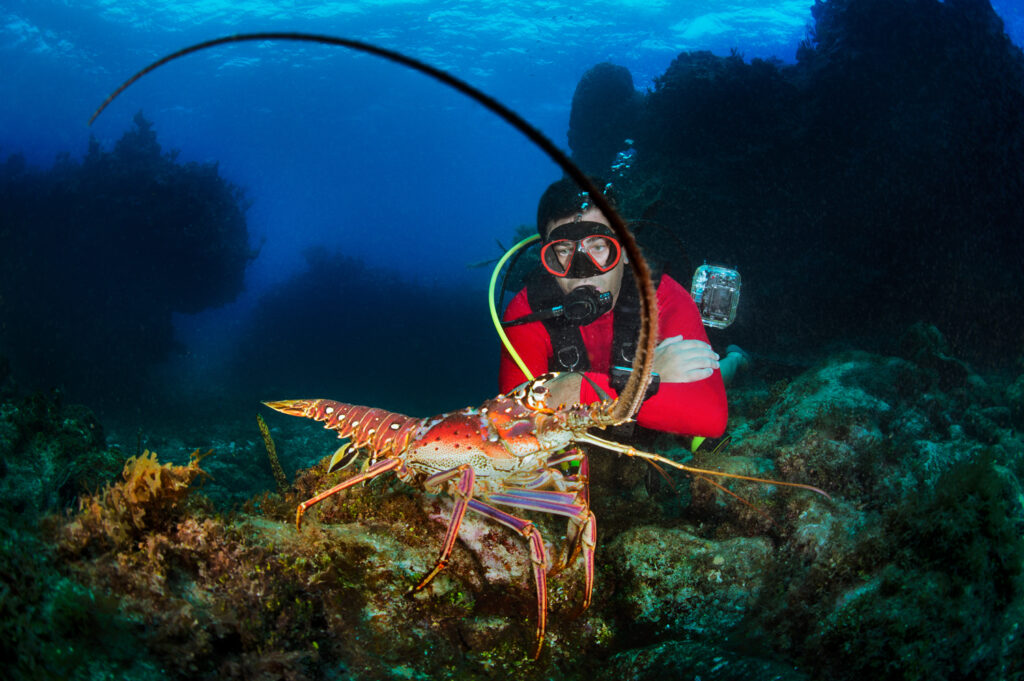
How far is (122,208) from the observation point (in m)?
13.9

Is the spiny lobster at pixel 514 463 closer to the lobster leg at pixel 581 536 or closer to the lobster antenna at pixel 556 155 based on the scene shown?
the lobster leg at pixel 581 536

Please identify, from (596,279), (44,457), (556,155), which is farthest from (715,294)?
(44,457)

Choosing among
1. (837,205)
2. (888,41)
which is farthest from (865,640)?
(888,41)

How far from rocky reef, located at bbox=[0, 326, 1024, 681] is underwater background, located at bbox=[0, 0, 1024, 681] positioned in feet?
0.04

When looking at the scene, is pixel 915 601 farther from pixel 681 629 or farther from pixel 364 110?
pixel 364 110

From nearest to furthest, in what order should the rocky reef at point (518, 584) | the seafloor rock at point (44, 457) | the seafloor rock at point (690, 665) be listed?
1. the rocky reef at point (518, 584)
2. the seafloor rock at point (690, 665)
3. the seafloor rock at point (44, 457)

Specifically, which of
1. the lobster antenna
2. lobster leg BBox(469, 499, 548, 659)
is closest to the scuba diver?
lobster leg BBox(469, 499, 548, 659)

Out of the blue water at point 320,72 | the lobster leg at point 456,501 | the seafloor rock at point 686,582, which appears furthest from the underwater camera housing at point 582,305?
the blue water at point 320,72

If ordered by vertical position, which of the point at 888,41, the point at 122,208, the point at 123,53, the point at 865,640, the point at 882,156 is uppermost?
the point at 123,53

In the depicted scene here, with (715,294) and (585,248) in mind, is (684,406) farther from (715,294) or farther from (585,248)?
(715,294)

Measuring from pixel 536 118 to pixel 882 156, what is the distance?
3563cm

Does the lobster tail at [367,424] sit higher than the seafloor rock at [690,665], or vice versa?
the lobster tail at [367,424]

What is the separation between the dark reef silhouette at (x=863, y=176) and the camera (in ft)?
22.2

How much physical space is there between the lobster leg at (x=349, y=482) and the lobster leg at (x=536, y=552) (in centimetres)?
51
